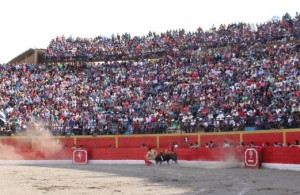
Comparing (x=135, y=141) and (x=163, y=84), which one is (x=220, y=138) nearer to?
(x=135, y=141)

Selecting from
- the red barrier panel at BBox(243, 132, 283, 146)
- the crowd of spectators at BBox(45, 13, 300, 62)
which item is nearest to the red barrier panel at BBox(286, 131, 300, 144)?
the red barrier panel at BBox(243, 132, 283, 146)

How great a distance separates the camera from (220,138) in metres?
26.0

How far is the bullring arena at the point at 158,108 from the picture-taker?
2067 cm

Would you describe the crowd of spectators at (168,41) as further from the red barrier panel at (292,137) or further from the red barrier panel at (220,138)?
the red barrier panel at (292,137)

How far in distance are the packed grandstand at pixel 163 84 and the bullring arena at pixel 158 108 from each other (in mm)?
74

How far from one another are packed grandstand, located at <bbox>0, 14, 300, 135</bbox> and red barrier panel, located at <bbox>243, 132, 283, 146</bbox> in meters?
0.36

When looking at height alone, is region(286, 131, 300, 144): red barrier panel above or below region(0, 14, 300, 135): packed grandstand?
below

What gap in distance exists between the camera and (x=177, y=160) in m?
25.7

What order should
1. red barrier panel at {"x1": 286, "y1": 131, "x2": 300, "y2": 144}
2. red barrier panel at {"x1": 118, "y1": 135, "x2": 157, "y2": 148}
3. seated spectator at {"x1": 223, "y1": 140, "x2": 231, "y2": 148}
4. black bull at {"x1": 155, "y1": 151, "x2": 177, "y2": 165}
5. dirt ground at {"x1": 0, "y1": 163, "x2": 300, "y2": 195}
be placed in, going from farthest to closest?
red barrier panel at {"x1": 118, "y1": 135, "x2": 157, "y2": 148}, black bull at {"x1": 155, "y1": 151, "x2": 177, "y2": 165}, seated spectator at {"x1": 223, "y1": 140, "x2": 231, "y2": 148}, red barrier panel at {"x1": 286, "y1": 131, "x2": 300, "y2": 144}, dirt ground at {"x1": 0, "y1": 163, "x2": 300, "y2": 195}

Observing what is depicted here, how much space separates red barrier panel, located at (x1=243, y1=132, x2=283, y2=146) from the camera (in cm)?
2310

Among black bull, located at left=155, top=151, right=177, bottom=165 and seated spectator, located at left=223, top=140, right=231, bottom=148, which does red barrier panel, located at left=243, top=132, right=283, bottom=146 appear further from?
black bull, located at left=155, top=151, right=177, bottom=165

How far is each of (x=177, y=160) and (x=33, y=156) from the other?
9279mm

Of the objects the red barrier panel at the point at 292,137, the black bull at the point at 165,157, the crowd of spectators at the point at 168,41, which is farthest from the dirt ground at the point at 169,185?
the crowd of spectators at the point at 168,41

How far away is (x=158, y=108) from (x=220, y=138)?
4.99 meters
